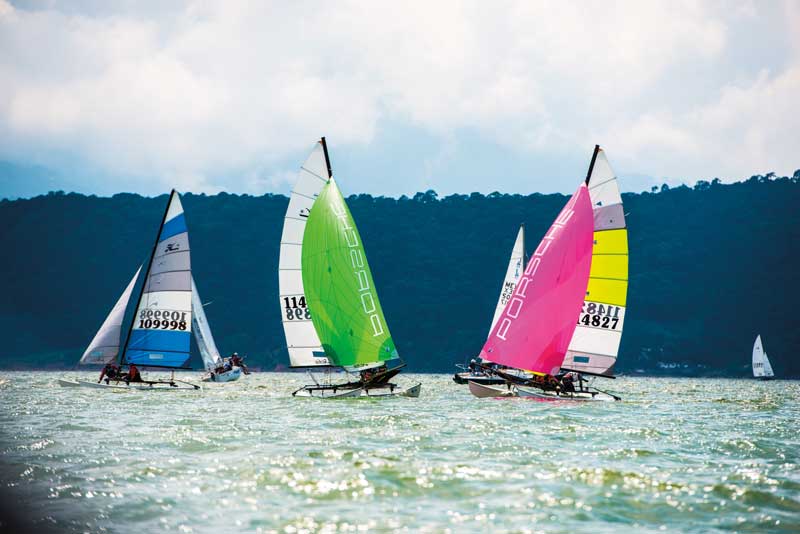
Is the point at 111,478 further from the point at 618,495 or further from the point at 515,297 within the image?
the point at 515,297

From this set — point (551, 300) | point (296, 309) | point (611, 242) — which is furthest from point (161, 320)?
point (611, 242)

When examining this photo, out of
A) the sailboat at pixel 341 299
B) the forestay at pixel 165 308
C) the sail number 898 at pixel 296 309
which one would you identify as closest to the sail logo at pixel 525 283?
the sailboat at pixel 341 299

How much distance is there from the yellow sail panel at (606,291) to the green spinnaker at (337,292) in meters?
7.76

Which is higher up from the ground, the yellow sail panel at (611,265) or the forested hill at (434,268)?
the forested hill at (434,268)

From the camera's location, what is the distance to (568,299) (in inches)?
1235

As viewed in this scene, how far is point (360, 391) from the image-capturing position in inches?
1257

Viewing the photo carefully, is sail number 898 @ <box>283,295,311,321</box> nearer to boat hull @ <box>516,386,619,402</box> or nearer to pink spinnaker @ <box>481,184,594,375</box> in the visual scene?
pink spinnaker @ <box>481,184,594,375</box>

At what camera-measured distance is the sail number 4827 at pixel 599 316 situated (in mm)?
33969

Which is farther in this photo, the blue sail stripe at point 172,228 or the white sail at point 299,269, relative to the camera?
the blue sail stripe at point 172,228

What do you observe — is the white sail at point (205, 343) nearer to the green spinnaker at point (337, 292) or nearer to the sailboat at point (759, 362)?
the green spinnaker at point (337, 292)

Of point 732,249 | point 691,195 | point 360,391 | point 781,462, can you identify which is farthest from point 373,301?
point 691,195

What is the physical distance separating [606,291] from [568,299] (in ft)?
10.0

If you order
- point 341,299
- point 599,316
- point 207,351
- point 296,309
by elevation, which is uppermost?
point 341,299

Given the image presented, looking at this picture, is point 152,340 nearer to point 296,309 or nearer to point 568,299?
point 296,309
